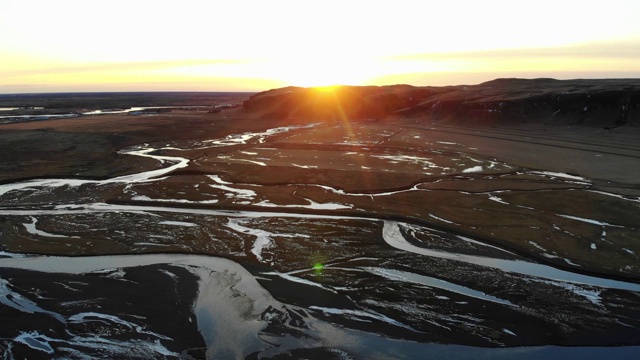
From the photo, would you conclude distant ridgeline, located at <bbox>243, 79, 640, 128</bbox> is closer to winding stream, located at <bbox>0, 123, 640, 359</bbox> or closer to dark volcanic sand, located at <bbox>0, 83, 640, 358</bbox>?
dark volcanic sand, located at <bbox>0, 83, 640, 358</bbox>

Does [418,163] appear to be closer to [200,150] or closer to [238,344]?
[200,150]

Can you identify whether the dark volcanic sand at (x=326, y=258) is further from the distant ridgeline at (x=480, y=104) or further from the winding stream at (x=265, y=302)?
the distant ridgeline at (x=480, y=104)

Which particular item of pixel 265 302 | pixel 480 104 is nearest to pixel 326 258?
pixel 265 302

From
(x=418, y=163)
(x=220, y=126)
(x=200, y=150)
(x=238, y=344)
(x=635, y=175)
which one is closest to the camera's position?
(x=238, y=344)

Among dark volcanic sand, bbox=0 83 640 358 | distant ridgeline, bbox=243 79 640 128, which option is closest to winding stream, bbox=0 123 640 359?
dark volcanic sand, bbox=0 83 640 358

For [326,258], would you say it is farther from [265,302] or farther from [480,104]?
Result: [480,104]

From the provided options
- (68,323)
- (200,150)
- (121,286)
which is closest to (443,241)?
A: (121,286)
